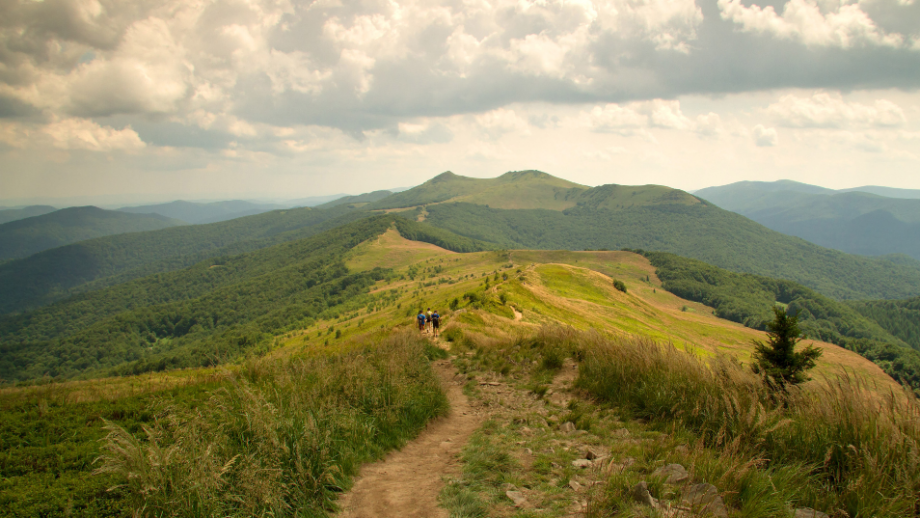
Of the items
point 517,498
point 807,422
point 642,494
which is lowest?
point 517,498

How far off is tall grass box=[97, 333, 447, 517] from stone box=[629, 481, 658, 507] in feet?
12.1

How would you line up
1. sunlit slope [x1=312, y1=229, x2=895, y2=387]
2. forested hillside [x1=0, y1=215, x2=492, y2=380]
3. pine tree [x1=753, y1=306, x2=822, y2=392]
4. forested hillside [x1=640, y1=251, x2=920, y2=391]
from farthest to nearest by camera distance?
1. forested hillside [x1=0, y1=215, x2=492, y2=380]
2. forested hillside [x1=640, y1=251, x2=920, y2=391]
3. sunlit slope [x1=312, y1=229, x2=895, y2=387]
4. pine tree [x1=753, y1=306, x2=822, y2=392]

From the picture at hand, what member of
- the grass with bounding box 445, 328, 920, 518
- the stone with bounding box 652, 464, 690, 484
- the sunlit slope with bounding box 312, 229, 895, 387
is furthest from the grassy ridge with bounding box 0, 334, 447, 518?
the sunlit slope with bounding box 312, 229, 895, 387

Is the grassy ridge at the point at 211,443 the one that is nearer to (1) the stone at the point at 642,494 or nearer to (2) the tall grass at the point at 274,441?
(2) the tall grass at the point at 274,441

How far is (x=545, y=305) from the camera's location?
124 ft

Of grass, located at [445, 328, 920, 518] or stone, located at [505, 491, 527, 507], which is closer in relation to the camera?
grass, located at [445, 328, 920, 518]

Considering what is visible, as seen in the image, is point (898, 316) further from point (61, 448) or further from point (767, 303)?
point (61, 448)

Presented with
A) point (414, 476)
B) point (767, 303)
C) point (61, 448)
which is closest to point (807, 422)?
point (414, 476)

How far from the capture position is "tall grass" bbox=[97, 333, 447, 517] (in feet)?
13.9

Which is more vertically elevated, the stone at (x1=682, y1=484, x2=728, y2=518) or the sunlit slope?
the stone at (x1=682, y1=484, x2=728, y2=518)

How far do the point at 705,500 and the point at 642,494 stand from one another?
2.12 feet

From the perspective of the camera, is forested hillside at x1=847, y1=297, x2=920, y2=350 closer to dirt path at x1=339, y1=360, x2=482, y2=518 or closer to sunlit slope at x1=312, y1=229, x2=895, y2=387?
sunlit slope at x1=312, y1=229, x2=895, y2=387

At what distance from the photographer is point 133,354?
143m

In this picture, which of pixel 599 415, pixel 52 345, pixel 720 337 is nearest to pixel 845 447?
pixel 599 415
